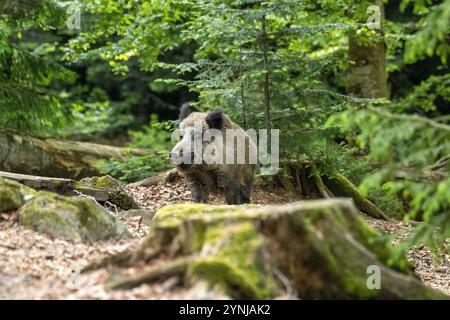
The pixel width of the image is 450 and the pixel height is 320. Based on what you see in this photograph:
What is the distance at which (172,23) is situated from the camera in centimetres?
1673

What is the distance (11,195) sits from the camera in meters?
7.86

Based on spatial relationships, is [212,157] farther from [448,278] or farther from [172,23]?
[172,23]

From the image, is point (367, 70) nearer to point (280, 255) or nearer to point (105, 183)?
point (105, 183)

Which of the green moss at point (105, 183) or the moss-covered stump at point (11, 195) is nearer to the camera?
the moss-covered stump at point (11, 195)

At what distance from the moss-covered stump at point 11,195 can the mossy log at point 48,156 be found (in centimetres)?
665

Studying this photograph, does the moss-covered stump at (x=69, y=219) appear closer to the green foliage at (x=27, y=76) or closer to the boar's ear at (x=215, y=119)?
the boar's ear at (x=215, y=119)

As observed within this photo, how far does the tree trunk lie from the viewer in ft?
54.0

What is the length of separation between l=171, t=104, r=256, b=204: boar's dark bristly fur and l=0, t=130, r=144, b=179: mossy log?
598 centimetres

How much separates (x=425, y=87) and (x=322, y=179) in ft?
21.6

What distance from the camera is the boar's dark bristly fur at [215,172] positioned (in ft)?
32.2

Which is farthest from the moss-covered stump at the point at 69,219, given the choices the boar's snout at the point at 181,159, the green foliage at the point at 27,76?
the green foliage at the point at 27,76

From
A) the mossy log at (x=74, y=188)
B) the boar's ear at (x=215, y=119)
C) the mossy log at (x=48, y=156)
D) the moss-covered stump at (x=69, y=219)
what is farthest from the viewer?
the mossy log at (x=48, y=156)

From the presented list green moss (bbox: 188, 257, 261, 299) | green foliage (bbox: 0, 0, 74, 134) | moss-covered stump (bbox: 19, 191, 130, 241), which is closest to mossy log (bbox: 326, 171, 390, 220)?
green foliage (bbox: 0, 0, 74, 134)
